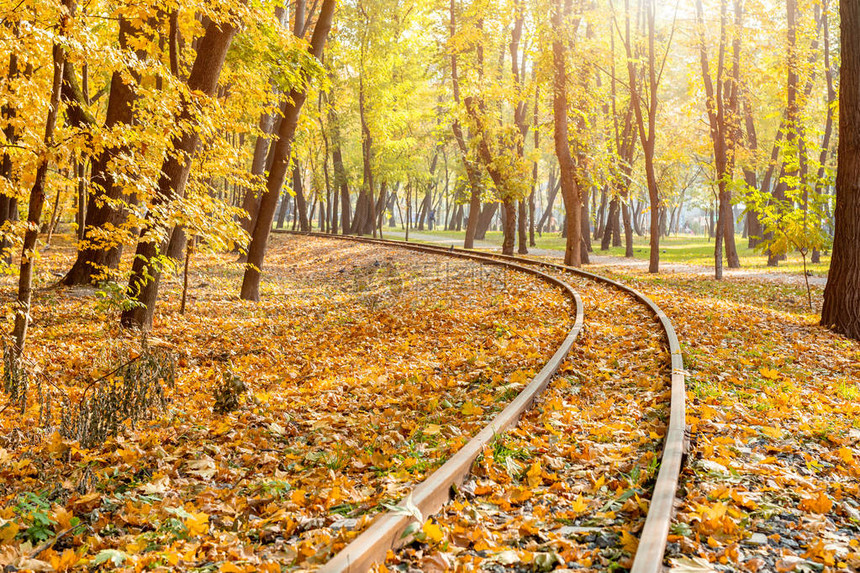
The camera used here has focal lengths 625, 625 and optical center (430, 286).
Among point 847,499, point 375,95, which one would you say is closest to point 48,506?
point 847,499

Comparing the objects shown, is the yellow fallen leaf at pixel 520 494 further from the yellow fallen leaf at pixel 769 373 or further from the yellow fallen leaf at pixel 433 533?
the yellow fallen leaf at pixel 769 373

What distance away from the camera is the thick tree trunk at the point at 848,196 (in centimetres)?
949

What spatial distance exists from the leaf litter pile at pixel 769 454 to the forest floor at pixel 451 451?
0.8 inches

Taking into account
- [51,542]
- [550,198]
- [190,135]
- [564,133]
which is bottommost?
[51,542]

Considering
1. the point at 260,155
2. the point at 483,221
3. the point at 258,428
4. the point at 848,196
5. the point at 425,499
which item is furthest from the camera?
the point at 483,221

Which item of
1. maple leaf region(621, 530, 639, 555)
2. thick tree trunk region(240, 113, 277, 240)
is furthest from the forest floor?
thick tree trunk region(240, 113, 277, 240)

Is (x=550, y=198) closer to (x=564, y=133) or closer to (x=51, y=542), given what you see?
(x=564, y=133)

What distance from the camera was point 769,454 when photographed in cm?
474

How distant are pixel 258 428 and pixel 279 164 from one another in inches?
347

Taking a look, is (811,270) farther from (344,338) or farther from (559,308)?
(344,338)

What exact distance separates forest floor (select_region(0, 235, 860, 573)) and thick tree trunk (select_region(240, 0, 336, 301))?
3.61m

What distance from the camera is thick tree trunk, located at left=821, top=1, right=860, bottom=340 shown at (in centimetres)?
949

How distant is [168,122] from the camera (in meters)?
7.89

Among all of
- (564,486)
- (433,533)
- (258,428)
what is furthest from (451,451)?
(258,428)
